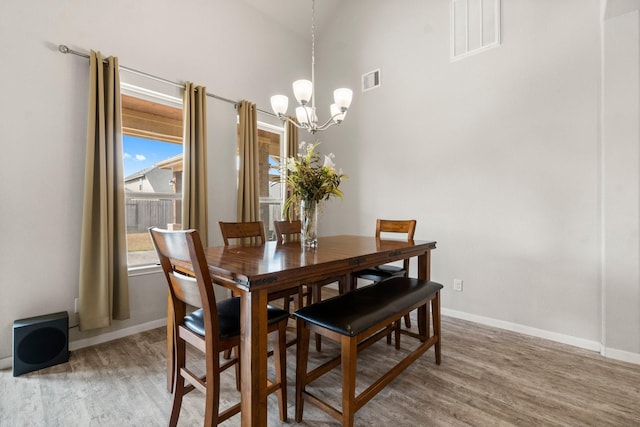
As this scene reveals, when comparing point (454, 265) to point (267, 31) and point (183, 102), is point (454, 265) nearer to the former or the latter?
point (183, 102)

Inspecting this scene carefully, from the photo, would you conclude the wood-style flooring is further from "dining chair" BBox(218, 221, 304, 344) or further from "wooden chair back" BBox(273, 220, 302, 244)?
"wooden chair back" BBox(273, 220, 302, 244)

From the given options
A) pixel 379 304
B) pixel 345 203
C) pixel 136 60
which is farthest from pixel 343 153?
pixel 379 304

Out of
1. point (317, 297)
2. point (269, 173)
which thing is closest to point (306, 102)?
point (317, 297)

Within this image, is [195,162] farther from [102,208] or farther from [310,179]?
[310,179]

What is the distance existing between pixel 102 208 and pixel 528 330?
3854 millimetres

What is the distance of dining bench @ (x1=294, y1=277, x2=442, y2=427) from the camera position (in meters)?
1.36

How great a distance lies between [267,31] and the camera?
12.7 feet

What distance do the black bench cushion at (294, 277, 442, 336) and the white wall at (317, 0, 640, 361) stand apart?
3.96ft

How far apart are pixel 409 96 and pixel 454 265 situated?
2000mm

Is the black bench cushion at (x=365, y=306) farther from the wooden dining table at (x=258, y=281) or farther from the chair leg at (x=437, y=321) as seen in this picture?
the wooden dining table at (x=258, y=281)

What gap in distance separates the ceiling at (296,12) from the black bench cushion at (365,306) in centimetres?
375

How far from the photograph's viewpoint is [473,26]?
9.76 feet

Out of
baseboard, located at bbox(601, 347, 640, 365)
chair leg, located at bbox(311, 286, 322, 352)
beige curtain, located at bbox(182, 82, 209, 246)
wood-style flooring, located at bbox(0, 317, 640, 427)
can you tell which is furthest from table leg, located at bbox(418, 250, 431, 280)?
beige curtain, located at bbox(182, 82, 209, 246)

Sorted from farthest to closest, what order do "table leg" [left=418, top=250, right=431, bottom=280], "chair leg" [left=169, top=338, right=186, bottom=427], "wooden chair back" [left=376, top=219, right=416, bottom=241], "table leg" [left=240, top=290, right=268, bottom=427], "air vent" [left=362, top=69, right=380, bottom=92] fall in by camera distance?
"air vent" [left=362, top=69, right=380, bottom=92] → "wooden chair back" [left=376, top=219, right=416, bottom=241] → "table leg" [left=418, top=250, right=431, bottom=280] → "chair leg" [left=169, top=338, right=186, bottom=427] → "table leg" [left=240, top=290, right=268, bottom=427]
